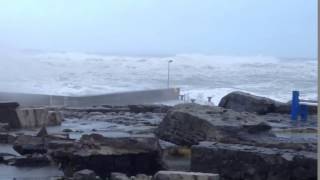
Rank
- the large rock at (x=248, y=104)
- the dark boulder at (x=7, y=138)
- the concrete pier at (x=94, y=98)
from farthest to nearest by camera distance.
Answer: the concrete pier at (x=94, y=98) → the large rock at (x=248, y=104) → the dark boulder at (x=7, y=138)

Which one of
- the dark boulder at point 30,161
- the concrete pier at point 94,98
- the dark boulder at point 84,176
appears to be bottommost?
the concrete pier at point 94,98

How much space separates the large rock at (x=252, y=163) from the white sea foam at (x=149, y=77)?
1821cm

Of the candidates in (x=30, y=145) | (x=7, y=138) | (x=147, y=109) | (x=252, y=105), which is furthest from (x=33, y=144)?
(x=147, y=109)

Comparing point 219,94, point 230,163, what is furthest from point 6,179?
point 219,94

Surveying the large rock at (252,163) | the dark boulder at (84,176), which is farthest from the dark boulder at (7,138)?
the large rock at (252,163)

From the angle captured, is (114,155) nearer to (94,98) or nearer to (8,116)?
(8,116)

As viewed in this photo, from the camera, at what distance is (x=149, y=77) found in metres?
39.8

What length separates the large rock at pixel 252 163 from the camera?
5.26m

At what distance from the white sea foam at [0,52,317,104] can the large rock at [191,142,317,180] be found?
18.2 metres

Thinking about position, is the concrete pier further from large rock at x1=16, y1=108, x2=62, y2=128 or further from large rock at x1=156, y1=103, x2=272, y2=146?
large rock at x1=156, y1=103, x2=272, y2=146

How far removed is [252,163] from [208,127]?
1.79 metres

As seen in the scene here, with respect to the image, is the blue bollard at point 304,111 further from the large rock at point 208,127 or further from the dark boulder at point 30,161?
the dark boulder at point 30,161

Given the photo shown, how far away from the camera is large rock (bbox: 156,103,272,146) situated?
23.0ft

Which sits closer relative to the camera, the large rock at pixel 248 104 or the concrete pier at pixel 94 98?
the large rock at pixel 248 104
